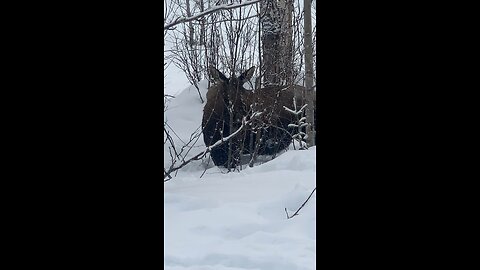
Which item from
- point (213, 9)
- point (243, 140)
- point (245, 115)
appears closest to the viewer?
point (213, 9)

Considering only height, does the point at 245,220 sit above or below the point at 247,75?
below

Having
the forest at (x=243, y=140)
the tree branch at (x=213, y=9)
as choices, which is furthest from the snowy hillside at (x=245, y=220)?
the tree branch at (x=213, y=9)

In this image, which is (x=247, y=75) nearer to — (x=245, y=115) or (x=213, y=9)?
(x=245, y=115)

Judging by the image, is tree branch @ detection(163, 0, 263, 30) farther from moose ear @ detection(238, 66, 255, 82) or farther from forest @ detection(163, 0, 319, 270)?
moose ear @ detection(238, 66, 255, 82)

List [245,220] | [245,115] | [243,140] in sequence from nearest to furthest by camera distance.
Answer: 1. [245,220]
2. [243,140]
3. [245,115]

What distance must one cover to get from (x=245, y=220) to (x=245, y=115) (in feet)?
10.5

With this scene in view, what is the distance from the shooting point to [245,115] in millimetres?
6777

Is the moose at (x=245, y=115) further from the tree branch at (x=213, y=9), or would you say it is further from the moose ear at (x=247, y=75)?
the tree branch at (x=213, y=9)

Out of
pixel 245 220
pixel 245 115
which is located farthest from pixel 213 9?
pixel 245 115

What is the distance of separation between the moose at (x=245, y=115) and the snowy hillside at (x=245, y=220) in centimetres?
137

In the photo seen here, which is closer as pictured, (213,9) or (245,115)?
(213,9)

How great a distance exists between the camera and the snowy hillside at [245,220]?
302cm
